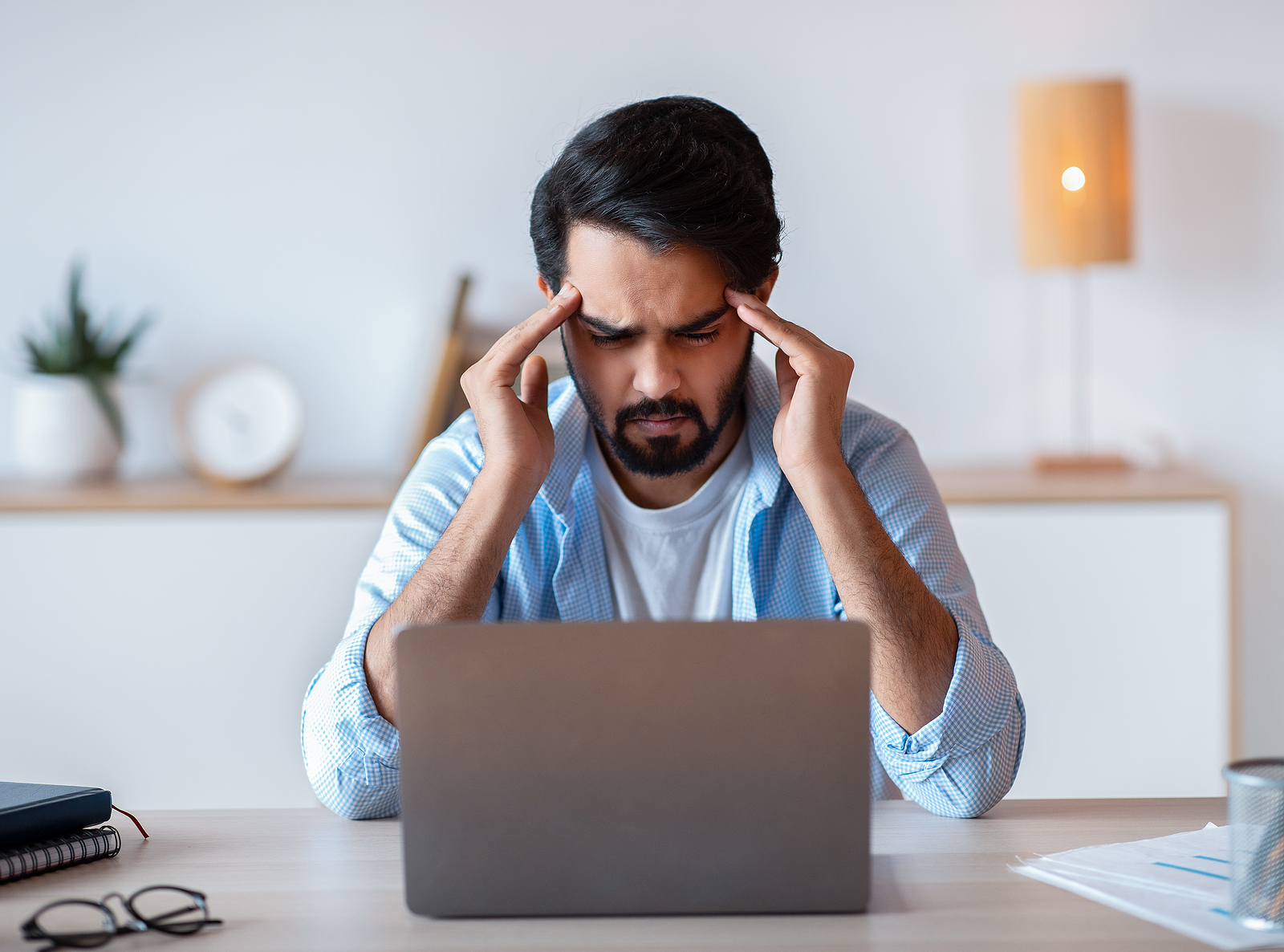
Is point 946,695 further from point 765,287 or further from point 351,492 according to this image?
point 351,492

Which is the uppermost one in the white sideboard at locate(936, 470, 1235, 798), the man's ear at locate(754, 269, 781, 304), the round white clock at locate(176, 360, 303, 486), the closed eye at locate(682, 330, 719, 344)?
the man's ear at locate(754, 269, 781, 304)

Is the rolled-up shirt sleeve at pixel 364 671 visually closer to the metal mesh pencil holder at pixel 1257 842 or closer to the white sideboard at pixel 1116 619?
the metal mesh pencil holder at pixel 1257 842

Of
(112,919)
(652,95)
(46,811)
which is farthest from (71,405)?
(112,919)

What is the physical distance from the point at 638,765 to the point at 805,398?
659mm

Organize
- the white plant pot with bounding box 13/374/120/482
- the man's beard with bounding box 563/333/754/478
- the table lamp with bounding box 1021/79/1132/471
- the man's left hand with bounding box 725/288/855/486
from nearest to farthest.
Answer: the man's left hand with bounding box 725/288/855/486 < the man's beard with bounding box 563/333/754/478 < the table lamp with bounding box 1021/79/1132/471 < the white plant pot with bounding box 13/374/120/482

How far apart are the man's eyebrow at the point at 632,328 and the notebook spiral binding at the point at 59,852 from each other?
0.73 meters

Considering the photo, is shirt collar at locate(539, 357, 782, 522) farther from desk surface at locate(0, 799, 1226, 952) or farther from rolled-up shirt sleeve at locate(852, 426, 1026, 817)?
desk surface at locate(0, 799, 1226, 952)

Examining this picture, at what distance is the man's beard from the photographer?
4.82 feet

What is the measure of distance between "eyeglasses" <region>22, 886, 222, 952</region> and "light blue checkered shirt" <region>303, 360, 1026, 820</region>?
33cm

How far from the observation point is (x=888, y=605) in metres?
1.24

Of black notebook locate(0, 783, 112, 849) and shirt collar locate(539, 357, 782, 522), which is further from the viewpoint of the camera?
shirt collar locate(539, 357, 782, 522)

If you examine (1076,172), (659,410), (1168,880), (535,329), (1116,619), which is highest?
(1076,172)

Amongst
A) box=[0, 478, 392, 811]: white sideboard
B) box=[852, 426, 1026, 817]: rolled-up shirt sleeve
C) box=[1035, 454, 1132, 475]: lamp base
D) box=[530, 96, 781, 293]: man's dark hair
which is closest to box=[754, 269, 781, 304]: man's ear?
box=[530, 96, 781, 293]: man's dark hair

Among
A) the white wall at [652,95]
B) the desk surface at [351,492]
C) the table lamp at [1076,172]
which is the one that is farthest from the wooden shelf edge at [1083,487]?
the table lamp at [1076,172]
